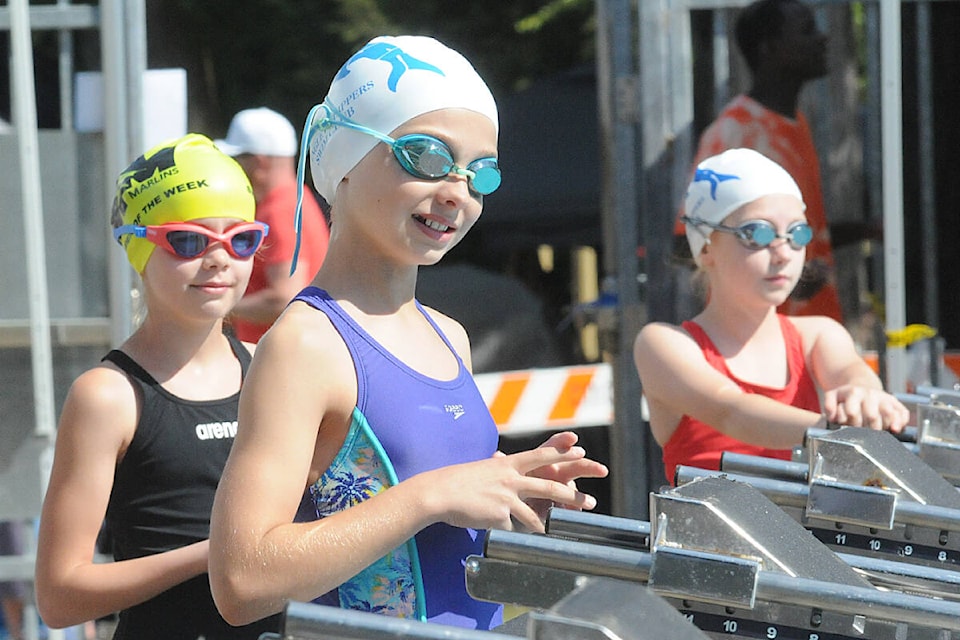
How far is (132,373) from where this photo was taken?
2557mm

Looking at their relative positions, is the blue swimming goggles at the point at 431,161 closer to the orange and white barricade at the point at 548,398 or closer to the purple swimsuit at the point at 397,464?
the purple swimsuit at the point at 397,464

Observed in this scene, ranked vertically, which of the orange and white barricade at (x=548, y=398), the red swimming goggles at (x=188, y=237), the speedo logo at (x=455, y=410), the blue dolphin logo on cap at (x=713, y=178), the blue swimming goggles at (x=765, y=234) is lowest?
the orange and white barricade at (x=548, y=398)

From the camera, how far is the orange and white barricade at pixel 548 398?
246 inches

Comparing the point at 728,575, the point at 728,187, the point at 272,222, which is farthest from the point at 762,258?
the point at 272,222

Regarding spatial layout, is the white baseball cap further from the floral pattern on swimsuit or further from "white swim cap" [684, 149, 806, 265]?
the floral pattern on swimsuit

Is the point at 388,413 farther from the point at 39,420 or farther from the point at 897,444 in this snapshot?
the point at 39,420

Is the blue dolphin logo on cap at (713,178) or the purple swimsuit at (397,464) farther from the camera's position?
the blue dolphin logo on cap at (713,178)

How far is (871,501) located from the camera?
5.69ft

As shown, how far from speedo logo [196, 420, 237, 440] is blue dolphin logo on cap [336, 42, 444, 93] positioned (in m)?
0.84

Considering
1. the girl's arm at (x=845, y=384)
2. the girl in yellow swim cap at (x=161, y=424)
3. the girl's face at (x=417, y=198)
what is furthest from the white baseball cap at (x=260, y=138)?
the girl's face at (x=417, y=198)

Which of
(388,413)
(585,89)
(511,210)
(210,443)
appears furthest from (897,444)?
(585,89)

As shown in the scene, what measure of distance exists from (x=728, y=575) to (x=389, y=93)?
89 cm

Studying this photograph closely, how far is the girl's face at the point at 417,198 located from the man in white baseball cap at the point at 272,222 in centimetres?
247

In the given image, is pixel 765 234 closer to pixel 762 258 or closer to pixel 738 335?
pixel 762 258
